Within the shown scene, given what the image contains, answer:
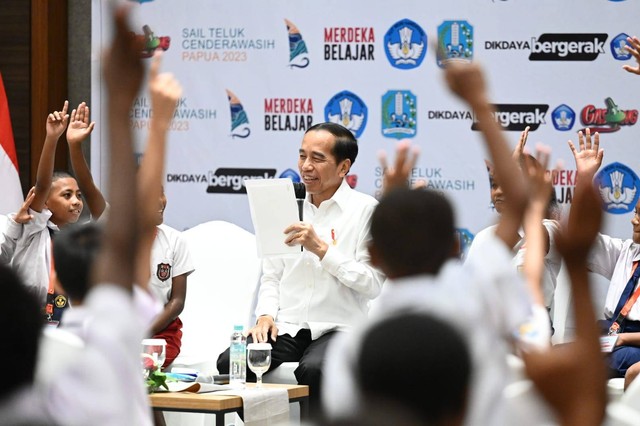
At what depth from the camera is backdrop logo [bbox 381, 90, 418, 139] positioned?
6.05m

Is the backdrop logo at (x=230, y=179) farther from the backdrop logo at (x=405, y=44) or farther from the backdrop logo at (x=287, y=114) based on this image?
the backdrop logo at (x=405, y=44)

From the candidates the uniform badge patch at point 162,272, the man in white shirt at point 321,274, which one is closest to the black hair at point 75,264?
the man in white shirt at point 321,274

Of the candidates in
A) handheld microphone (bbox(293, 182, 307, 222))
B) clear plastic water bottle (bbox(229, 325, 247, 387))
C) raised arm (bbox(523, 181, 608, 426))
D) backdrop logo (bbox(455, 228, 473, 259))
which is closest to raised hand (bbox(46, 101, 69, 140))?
handheld microphone (bbox(293, 182, 307, 222))

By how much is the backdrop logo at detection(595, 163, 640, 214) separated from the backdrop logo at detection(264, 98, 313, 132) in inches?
68.8

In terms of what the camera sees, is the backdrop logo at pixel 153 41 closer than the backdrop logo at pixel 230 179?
No

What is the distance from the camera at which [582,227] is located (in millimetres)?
1220

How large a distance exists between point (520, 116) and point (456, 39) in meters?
0.59

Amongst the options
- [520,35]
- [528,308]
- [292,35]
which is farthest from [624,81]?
[528,308]

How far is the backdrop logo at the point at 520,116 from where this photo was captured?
586 cm

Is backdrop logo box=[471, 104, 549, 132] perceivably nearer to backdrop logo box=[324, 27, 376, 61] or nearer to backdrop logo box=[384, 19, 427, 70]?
backdrop logo box=[384, 19, 427, 70]

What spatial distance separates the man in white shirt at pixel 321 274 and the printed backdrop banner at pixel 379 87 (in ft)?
3.33

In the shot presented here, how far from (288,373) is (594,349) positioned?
3640 millimetres

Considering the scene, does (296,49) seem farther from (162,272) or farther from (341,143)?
Result: (162,272)

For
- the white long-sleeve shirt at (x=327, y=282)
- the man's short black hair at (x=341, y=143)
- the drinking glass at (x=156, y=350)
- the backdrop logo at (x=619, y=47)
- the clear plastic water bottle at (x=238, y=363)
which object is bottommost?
the clear plastic water bottle at (x=238, y=363)
